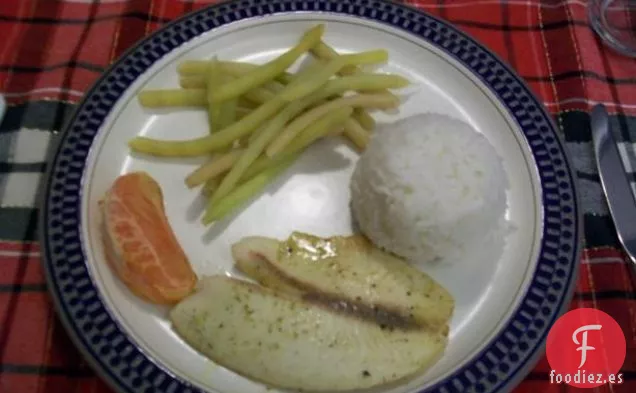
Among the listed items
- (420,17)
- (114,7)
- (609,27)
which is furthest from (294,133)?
(609,27)

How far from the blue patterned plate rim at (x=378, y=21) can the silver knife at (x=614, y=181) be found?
0.11m

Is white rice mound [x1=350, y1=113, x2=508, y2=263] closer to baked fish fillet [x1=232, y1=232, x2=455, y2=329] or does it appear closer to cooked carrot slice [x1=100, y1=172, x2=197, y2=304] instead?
baked fish fillet [x1=232, y1=232, x2=455, y2=329]

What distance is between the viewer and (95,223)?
109 cm

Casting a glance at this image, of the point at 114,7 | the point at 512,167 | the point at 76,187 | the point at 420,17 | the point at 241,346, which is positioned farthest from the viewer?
the point at 114,7

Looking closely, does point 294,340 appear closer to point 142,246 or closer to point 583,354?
point 142,246

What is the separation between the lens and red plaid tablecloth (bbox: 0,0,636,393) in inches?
40.6

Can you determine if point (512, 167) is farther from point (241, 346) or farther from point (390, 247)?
point (241, 346)

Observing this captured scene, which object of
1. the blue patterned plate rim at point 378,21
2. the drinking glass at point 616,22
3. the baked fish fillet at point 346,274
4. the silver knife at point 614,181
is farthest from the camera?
the drinking glass at point 616,22

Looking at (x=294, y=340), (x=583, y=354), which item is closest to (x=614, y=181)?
(x=583, y=354)

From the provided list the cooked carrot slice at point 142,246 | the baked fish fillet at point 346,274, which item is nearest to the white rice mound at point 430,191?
the baked fish fillet at point 346,274

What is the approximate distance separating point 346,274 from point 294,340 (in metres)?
0.15

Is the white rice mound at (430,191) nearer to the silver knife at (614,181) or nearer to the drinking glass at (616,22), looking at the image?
the silver knife at (614,181)

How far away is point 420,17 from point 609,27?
0.47 meters

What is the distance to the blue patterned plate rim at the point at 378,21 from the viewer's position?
943 millimetres
